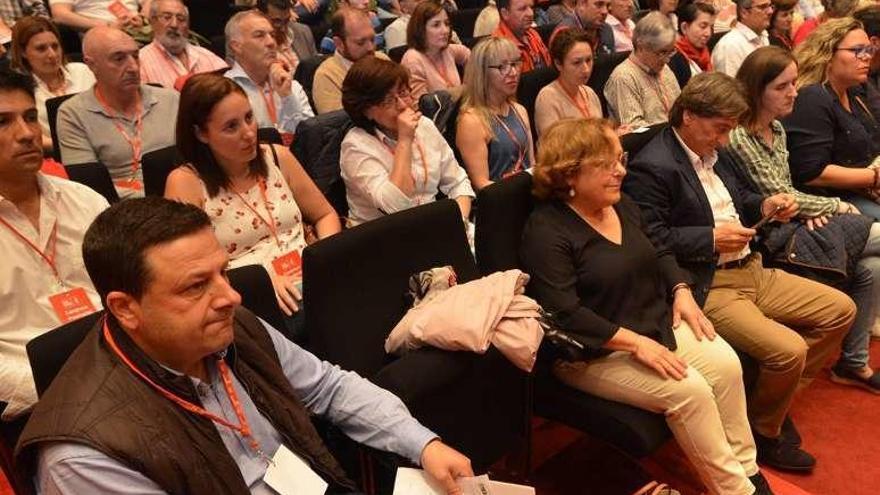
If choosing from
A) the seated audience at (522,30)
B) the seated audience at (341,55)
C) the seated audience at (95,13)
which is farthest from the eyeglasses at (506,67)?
the seated audience at (95,13)

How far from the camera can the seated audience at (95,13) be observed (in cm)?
392

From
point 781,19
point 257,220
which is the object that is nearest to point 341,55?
point 257,220

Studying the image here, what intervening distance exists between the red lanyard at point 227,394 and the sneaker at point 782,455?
5.09 ft

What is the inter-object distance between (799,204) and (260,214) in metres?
1.78

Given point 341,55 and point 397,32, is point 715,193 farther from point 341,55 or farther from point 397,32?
point 397,32

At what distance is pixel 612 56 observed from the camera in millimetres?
3764

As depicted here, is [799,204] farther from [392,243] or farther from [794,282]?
[392,243]

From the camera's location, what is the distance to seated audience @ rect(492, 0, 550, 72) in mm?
4189

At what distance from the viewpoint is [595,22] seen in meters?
4.68

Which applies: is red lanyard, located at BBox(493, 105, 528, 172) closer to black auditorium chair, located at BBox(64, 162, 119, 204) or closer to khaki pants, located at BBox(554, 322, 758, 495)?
khaki pants, located at BBox(554, 322, 758, 495)

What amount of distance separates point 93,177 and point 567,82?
6.41 feet

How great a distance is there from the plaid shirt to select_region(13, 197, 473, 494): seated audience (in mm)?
3285

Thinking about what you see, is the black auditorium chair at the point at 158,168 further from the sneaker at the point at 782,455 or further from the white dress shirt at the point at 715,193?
the sneaker at the point at 782,455

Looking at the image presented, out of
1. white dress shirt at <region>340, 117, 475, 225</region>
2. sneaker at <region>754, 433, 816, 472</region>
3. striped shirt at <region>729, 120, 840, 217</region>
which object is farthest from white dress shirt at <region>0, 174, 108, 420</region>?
striped shirt at <region>729, 120, 840, 217</region>
